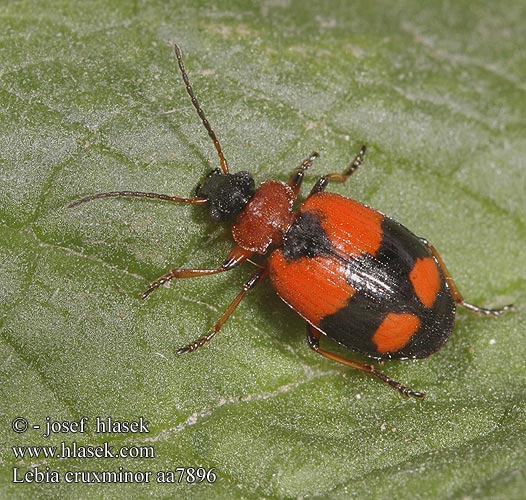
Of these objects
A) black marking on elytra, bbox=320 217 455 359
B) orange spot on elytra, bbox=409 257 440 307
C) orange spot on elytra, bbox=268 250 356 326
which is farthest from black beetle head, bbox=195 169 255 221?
orange spot on elytra, bbox=409 257 440 307

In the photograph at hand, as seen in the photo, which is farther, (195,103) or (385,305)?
(195,103)

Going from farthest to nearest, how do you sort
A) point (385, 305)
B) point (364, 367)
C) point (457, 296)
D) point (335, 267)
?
point (457, 296) → point (364, 367) → point (335, 267) → point (385, 305)

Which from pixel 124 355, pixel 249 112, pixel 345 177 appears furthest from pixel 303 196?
pixel 124 355

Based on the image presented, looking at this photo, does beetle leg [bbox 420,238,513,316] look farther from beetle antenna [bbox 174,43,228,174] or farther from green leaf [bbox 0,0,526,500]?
beetle antenna [bbox 174,43,228,174]

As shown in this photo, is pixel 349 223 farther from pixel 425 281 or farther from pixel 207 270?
pixel 207 270

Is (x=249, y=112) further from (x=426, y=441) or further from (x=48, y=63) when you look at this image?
(x=426, y=441)

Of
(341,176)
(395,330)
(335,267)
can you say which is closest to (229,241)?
(335,267)

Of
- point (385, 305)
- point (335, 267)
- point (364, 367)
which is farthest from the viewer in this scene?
point (364, 367)
